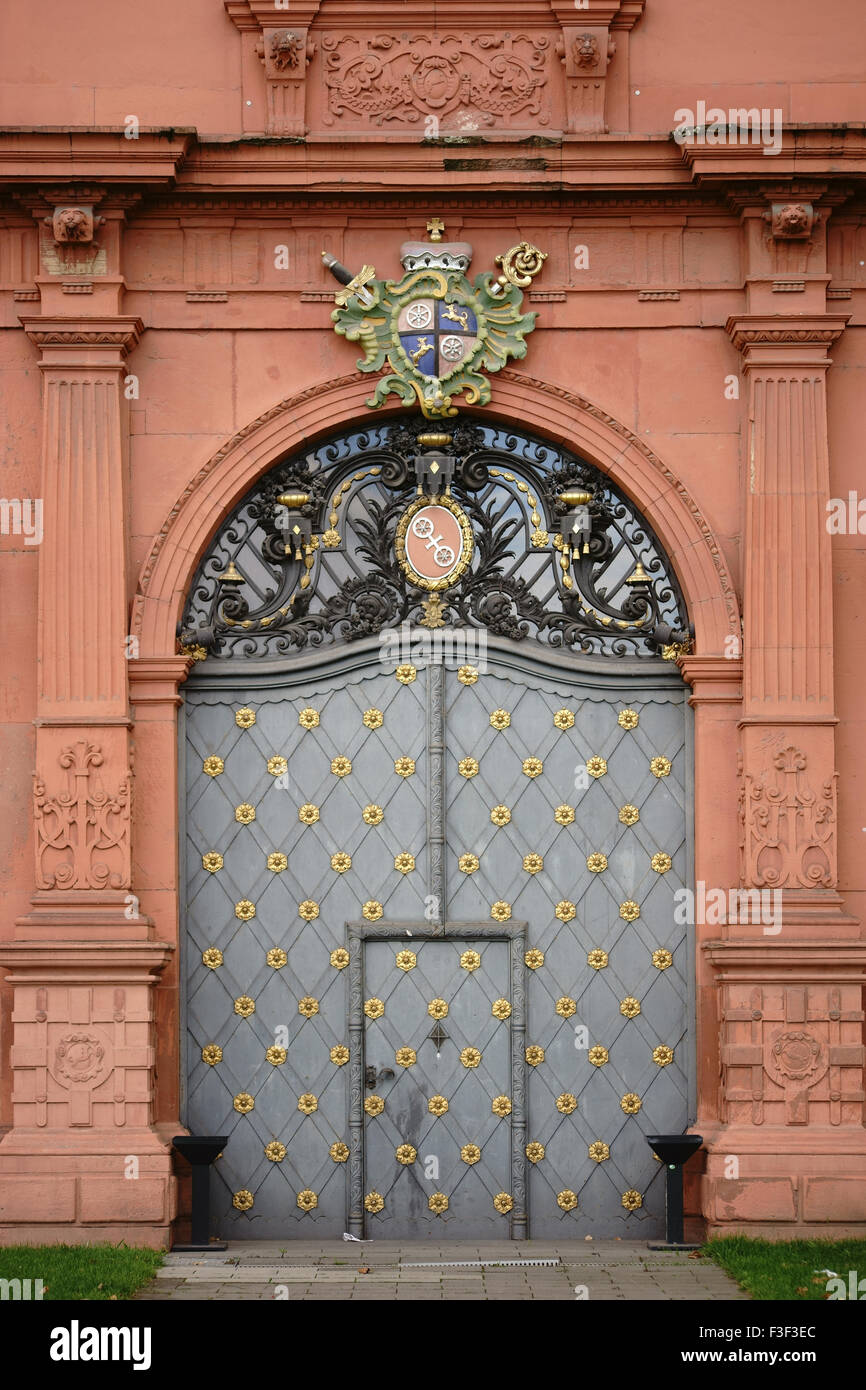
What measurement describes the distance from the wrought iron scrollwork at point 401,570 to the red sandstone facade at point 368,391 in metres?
0.26

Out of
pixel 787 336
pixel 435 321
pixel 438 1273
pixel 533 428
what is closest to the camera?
pixel 438 1273

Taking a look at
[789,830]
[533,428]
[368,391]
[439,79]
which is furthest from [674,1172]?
[439,79]

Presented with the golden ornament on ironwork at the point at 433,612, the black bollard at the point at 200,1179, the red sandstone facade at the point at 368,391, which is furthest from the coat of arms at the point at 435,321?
the black bollard at the point at 200,1179

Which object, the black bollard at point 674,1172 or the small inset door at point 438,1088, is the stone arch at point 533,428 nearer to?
the small inset door at point 438,1088

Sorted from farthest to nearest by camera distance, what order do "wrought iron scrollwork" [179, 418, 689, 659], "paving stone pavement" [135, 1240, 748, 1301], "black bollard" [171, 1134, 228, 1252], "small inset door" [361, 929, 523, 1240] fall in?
1. "wrought iron scrollwork" [179, 418, 689, 659]
2. "small inset door" [361, 929, 523, 1240]
3. "black bollard" [171, 1134, 228, 1252]
4. "paving stone pavement" [135, 1240, 748, 1301]

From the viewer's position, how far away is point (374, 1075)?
12.1 meters

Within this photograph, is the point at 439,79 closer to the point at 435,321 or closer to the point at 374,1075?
the point at 435,321

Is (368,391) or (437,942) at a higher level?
(368,391)

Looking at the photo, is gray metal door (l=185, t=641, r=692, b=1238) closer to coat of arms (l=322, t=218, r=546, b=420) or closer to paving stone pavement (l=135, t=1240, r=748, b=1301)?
paving stone pavement (l=135, t=1240, r=748, b=1301)

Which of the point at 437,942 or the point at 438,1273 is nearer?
the point at 438,1273

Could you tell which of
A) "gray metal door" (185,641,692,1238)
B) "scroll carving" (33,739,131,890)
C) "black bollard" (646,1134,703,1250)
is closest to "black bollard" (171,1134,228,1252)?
"gray metal door" (185,641,692,1238)

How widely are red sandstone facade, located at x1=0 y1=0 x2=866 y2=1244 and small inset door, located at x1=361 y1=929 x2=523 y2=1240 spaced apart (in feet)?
3.70

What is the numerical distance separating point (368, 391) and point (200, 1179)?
453 centimetres

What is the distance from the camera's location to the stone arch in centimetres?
1211
